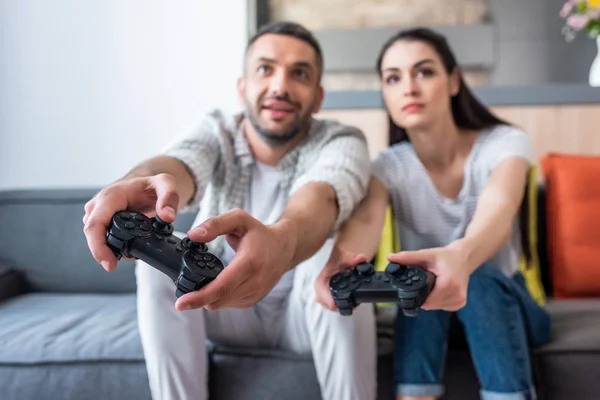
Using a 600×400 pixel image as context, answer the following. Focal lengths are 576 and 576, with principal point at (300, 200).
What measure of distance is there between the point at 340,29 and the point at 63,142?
3.15ft

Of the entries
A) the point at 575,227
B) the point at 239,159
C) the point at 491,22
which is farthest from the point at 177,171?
the point at 491,22

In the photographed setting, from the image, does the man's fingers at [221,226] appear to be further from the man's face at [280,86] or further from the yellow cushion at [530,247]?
the yellow cushion at [530,247]

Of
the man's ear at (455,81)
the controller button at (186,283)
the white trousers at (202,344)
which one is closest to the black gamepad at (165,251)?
the controller button at (186,283)

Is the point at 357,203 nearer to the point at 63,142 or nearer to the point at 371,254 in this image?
the point at 371,254

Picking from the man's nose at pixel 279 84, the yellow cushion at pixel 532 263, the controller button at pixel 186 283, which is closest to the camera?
the controller button at pixel 186 283

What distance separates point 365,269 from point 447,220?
47 cm

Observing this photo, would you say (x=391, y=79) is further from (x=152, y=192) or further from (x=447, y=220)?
(x=152, y=192)

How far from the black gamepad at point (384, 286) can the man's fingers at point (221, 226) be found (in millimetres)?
159

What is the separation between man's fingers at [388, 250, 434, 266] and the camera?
637mm

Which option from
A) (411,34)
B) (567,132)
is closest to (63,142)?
(411,34)

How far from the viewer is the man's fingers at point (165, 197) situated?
0.54 meters

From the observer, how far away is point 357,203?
0.97 metres

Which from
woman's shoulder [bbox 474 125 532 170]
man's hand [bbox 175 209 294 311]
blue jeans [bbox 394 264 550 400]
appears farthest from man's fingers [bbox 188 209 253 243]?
woman's shoulder [bbox 474 125 532 170]

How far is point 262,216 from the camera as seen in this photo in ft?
3.33
